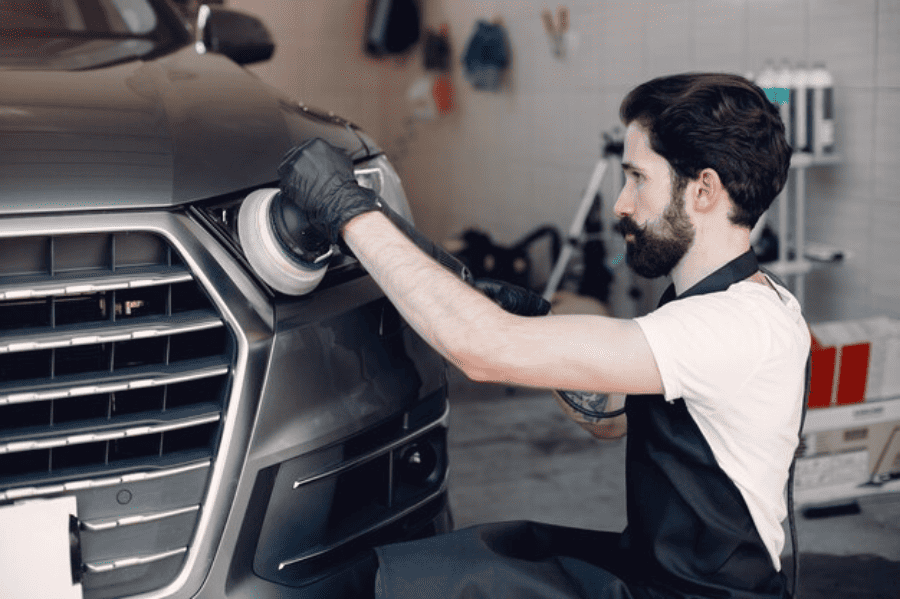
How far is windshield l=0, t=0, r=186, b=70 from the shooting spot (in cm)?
201

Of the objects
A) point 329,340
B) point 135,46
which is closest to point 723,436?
point 329,340

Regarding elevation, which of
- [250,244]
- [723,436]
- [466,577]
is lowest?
[466,577]

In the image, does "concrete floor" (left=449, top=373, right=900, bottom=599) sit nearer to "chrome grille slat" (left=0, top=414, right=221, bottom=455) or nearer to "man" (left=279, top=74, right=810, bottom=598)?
"man" (left=279, top=74, right=810, bottom=598)

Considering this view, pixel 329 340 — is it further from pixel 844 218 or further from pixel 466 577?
pixel 844 218

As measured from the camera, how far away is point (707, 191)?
150 centimetres

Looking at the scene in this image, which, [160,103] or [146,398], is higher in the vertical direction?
[160,103]

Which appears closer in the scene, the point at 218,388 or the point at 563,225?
the point at 218,388

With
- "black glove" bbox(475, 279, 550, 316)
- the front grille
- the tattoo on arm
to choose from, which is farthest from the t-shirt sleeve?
A: the front grille

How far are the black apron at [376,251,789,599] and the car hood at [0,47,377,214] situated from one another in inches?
25.2

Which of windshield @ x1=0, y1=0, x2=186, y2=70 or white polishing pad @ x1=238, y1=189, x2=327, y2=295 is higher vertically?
A: windshield @ x1=0, y1=0, x2=186, y2=70

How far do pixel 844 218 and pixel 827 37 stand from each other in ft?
2.24

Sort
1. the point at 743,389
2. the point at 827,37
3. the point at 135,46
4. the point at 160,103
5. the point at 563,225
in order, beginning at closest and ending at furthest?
the point at 743,389 → the point at 160,103 → the point at 135,46 → the point at 827,37 → the point at 563,225

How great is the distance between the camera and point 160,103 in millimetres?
1673

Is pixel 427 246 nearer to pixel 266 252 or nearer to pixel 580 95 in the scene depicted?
pixel 266 252
